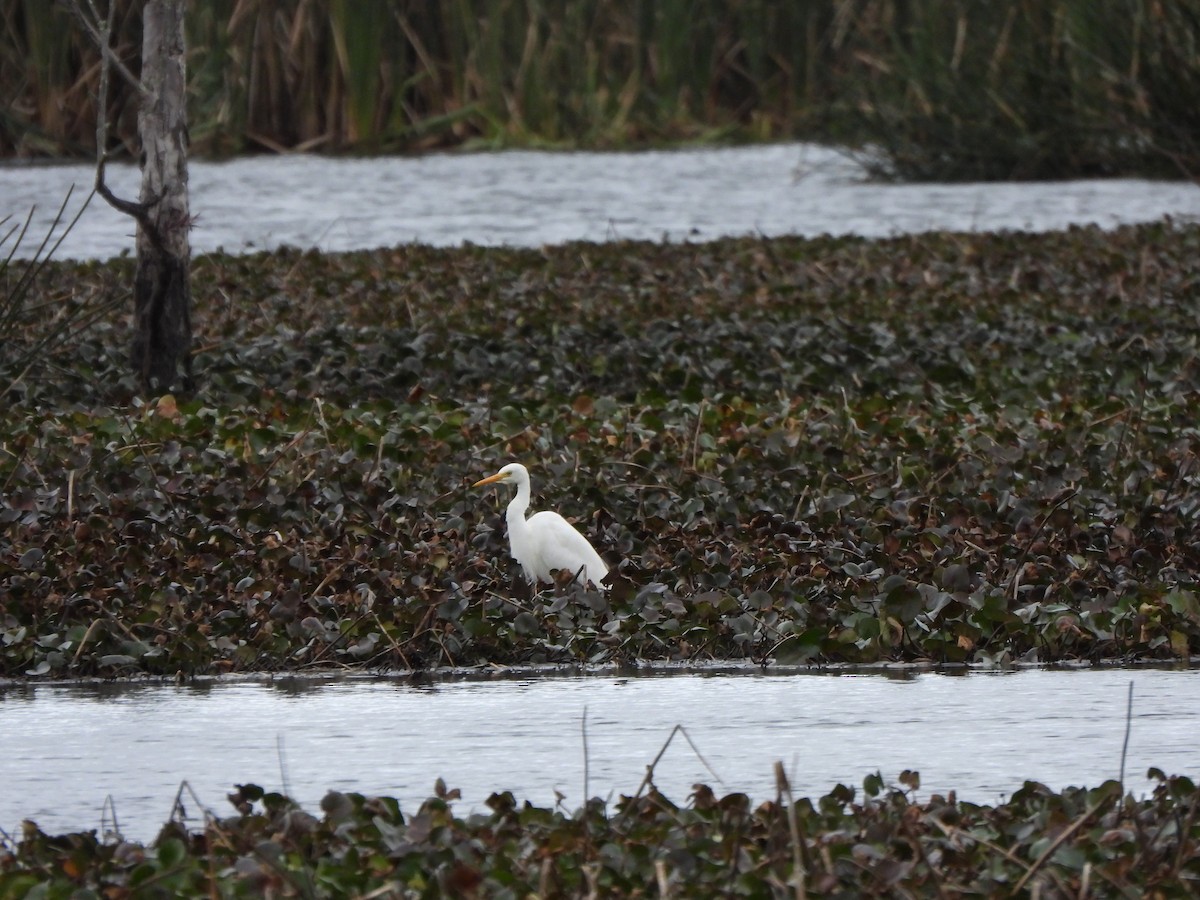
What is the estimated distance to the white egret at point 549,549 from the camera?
8.04 metres

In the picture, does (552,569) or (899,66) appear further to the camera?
(899,66)

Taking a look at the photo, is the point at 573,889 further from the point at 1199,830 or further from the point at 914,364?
the point at 914,364

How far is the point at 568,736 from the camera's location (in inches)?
245

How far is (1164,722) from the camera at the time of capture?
627 centimetres

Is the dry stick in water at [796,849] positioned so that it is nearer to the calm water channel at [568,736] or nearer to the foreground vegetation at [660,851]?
the foreground vegetation at [660,851]

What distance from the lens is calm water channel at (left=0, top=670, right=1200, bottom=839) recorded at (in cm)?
564

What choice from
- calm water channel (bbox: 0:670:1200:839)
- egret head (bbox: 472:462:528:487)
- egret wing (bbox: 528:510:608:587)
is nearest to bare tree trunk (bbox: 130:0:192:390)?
egret head (bbox: 472:462:528:487)

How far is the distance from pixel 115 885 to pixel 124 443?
17.4 feet

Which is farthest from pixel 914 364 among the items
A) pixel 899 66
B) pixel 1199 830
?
pixel 899 66

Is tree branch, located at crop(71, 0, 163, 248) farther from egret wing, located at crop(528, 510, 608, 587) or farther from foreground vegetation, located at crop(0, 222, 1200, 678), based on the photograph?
egret wing, located at crop(528, 510, 608, 587)

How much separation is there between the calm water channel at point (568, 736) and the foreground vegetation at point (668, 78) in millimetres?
12304

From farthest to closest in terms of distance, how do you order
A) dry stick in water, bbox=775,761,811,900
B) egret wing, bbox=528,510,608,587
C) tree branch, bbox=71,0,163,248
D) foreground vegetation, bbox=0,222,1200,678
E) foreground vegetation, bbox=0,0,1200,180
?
foreground vegetation, bbox=0,0,1200,180, tree branch, bbox=71,0,163,248, egret wing, bbox=528,510,608,587, foreground vegetation, bbox=0,222,1200,678, dry stick in water, bbox=775,761,811,900

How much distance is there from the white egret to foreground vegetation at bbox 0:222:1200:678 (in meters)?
0.12

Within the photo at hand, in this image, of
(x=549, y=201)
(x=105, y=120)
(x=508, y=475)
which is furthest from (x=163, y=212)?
(x=549, y=201)
